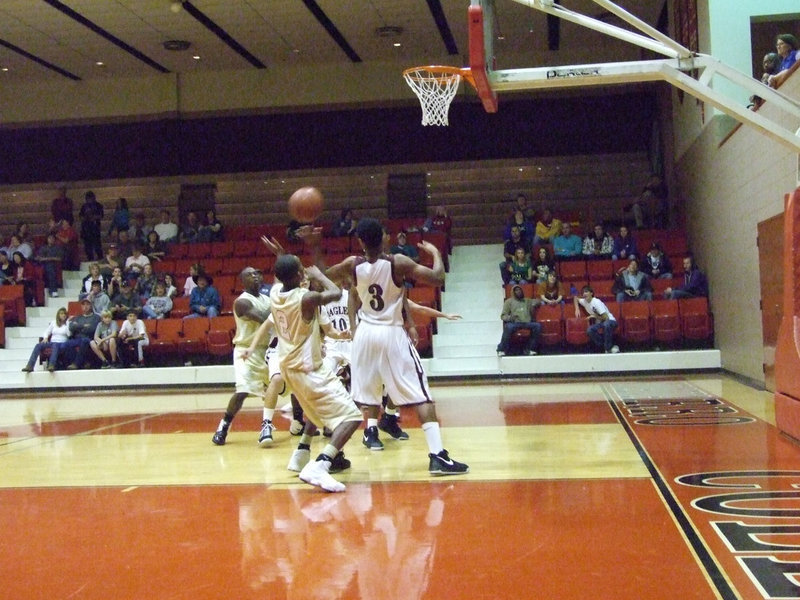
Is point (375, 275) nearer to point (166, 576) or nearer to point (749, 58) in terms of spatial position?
point (166, 576)

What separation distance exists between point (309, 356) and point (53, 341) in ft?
34.8

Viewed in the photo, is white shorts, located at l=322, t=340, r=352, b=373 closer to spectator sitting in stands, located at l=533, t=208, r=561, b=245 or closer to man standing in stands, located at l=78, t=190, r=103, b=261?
spectator sitting in stands, located at l=533, t=208, r=561, b=245

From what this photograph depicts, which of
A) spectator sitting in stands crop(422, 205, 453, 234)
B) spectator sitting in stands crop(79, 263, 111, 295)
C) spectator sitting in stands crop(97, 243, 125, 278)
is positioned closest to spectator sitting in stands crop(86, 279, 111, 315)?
spectator sitting in stands crop(79, 263, 111, 295)

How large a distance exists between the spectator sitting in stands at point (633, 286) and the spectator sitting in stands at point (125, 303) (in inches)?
314

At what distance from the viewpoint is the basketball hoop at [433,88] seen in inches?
328

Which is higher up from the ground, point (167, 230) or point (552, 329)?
point (167, 230)

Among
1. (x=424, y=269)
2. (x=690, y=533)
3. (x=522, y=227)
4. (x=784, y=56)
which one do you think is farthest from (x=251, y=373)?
(x=522, y=227)

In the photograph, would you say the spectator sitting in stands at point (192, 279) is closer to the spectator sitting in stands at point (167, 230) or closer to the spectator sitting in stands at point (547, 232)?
the spectator sitting in stands at point (167, 230)

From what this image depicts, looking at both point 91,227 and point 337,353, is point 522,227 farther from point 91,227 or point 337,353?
point 91,227

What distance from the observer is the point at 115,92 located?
20.4 m

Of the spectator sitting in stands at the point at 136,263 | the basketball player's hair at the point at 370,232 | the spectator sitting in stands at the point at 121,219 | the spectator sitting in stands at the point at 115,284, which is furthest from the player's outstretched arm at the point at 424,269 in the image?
the spectator sitting in stands at the point at 121,219

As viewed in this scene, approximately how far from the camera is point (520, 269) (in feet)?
49.4

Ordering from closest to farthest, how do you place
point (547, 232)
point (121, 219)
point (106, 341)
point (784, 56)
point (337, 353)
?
1. point (337, 353)
2. point (784, 56)
3. point (106, 341)
4. point (547, 232)
5. point (121, 219)

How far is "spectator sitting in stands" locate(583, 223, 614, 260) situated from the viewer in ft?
50.9
